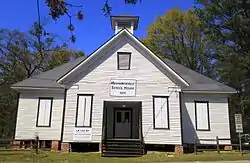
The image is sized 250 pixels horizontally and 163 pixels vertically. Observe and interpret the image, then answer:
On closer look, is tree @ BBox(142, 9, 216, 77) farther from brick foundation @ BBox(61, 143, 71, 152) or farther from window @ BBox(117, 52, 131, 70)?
brick foundation @ BBox(61, 143, 71, 152)

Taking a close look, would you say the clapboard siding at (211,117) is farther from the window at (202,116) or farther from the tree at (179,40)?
the tree at (179,40)

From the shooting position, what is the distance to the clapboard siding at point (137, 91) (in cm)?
2105

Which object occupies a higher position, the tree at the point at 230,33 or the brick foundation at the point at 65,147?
the tree at the point at 230,33

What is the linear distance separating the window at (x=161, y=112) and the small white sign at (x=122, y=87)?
1598 mm

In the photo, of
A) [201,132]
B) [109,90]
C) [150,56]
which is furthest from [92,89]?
[201,132]

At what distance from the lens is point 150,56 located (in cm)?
2236

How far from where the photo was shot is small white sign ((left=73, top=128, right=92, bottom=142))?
20734 mm

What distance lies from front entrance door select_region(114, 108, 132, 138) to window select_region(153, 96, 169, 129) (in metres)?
2.55

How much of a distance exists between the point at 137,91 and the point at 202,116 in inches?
207

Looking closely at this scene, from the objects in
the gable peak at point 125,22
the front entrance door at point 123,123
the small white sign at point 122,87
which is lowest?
the front entrance door at point 123,123

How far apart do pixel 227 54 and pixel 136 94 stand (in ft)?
51.8

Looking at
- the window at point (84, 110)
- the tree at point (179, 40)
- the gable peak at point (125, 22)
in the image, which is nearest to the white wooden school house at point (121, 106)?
the window at point (84, 110)

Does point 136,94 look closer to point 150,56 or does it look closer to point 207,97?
point 150,56

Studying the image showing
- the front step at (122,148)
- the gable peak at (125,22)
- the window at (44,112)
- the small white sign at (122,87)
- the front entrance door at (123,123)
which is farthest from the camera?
the gable peak at (125,22)
